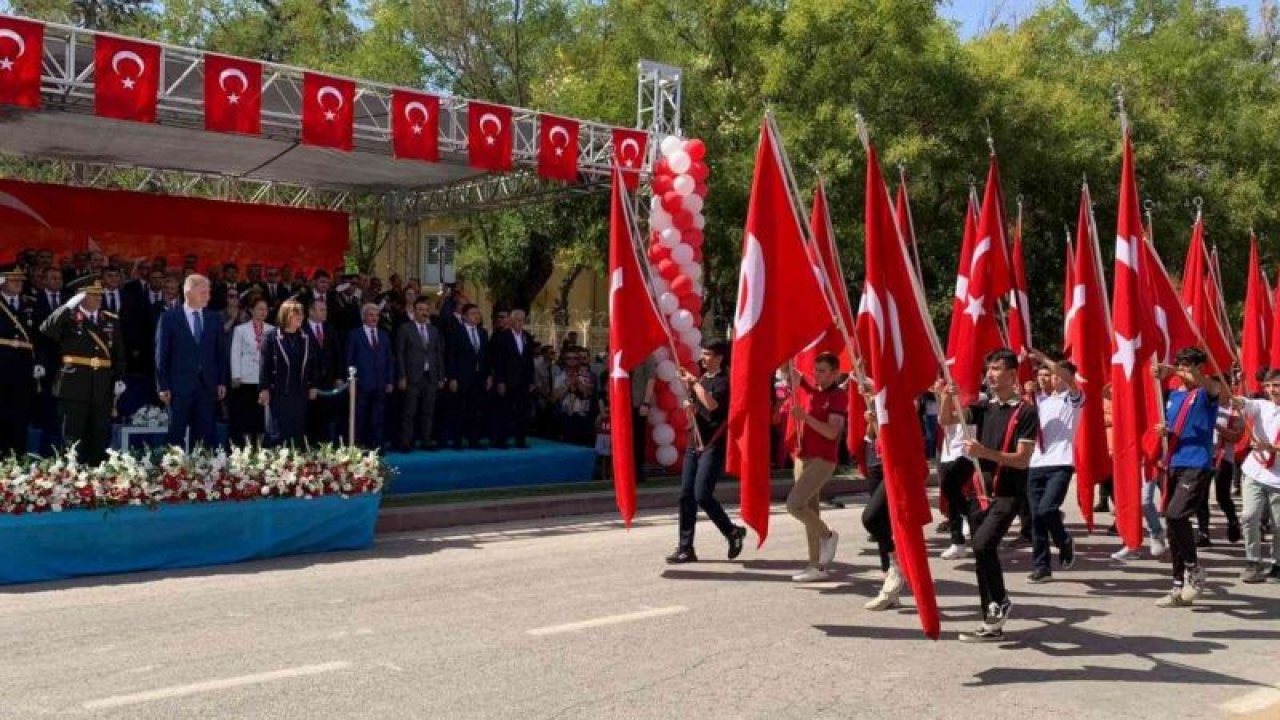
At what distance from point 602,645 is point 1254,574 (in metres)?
5.85

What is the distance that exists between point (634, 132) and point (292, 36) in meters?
25.8

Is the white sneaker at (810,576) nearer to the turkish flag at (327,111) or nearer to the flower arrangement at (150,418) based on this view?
the flower arrangement at (150,418)

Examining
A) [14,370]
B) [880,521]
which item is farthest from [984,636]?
[14,370]

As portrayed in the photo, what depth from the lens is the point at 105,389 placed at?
10.8 meters

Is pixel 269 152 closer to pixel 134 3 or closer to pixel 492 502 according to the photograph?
pixel 492 502

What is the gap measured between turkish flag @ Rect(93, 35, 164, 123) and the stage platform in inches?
180

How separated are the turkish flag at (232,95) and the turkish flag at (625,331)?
5439mm

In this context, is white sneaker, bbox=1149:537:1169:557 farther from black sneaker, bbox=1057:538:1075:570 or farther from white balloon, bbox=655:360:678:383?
white balloon, bbox=655:360:678:383

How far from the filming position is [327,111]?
47.8 feet

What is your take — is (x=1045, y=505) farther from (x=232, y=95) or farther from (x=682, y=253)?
(x=232, y=95)

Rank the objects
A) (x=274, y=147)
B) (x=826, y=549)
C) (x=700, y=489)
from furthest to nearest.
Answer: (x=274, y=147)
(x=700, y=489)
(x=826, y=549)

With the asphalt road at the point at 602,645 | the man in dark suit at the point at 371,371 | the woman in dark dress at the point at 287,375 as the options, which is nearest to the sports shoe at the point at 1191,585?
the asphalt road at the point at 602,645

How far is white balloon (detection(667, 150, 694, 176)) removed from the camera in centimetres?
1653

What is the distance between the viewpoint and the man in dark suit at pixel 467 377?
50.3ft
